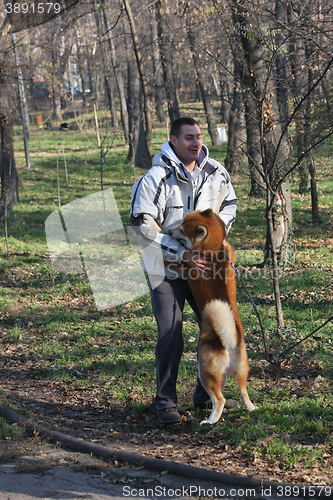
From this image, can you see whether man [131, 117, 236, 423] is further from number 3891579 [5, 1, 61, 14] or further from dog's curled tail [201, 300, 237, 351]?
number 3891579 [5, 1, 61, 14]

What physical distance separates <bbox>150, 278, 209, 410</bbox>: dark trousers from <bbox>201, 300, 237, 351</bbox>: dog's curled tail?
31 cm

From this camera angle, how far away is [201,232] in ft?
13.6

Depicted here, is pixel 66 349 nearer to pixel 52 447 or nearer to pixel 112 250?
pixel 52 447

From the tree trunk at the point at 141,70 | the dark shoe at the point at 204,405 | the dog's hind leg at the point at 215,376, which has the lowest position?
the dark shoe at the point at 204,405

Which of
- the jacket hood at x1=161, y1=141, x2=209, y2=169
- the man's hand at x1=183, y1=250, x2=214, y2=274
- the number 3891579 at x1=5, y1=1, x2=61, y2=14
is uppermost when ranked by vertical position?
the number 3891579 at x1=5, y1=1, x2=61, y2=14

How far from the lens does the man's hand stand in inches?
166

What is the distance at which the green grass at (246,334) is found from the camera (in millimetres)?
4309

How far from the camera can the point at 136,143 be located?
25047 mm

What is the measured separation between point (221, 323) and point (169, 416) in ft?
3.09

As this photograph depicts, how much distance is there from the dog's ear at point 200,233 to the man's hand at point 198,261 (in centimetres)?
11

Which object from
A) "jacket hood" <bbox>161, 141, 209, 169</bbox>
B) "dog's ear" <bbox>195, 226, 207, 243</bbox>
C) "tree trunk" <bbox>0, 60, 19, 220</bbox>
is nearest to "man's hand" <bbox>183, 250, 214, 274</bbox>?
"dog's ear" <bbox>195, 226, 207, 243</bbox>

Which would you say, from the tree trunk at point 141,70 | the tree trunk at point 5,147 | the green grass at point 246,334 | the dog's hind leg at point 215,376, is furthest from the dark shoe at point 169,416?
the tree trunk at point 5,147

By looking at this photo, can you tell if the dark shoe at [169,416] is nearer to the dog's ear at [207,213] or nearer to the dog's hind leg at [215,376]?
the dog's hind leg at [215,376]

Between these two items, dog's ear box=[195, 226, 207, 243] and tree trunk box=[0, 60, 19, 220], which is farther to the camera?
tree trunk box=[0, 60, 19, 220]
